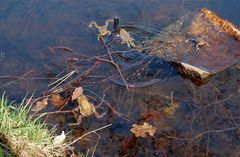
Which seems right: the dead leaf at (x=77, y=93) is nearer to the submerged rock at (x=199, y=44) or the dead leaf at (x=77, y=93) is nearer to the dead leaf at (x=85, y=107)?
the dead leaf at (x=85, y=107)

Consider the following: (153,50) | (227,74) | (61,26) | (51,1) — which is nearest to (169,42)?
(153,50)

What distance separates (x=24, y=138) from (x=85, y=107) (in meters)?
0.91

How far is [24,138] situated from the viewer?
3.29 meters

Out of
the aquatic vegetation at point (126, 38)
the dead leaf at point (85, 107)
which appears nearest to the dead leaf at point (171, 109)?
the dead leaf at point (85, 107)

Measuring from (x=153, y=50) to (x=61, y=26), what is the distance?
4.62 ft

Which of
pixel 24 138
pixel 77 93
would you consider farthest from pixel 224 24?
pixel 24 138

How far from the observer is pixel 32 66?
4797 mm

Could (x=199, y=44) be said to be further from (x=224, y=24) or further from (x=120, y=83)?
(x=120, y=83)

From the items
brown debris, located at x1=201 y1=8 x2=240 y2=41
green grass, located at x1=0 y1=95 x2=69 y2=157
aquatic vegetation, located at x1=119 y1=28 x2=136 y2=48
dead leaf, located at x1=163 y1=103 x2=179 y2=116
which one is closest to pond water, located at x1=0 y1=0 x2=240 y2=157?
dead leaf, located at x1=163 y1=103 x2=179 y2=116

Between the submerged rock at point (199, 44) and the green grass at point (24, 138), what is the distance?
188cm

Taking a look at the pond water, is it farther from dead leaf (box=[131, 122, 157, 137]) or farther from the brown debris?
the brown debris

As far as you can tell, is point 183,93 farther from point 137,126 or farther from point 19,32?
point 19,32

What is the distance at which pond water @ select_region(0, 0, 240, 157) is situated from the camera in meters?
3.83

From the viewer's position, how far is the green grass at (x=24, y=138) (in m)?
3.29
